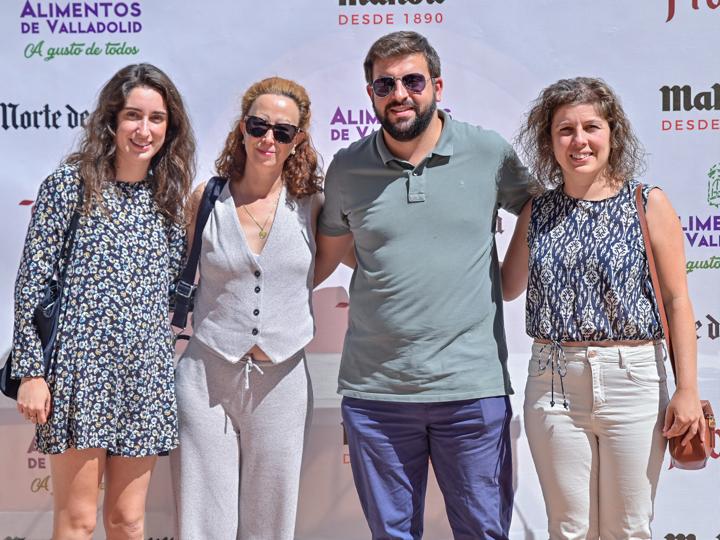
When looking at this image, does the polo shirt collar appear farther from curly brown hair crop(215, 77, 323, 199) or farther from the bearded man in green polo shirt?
curly brown hair crop(215, 77, 323, 199)

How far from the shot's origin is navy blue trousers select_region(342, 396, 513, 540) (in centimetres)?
281

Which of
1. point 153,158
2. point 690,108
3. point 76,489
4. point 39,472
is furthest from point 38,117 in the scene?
point 690,108

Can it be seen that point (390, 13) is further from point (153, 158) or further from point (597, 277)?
point (597, 277)

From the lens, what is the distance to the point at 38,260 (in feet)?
8.70

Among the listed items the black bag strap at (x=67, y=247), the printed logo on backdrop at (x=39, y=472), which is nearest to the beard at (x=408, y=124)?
the black bag strap at (x=67, y=247)

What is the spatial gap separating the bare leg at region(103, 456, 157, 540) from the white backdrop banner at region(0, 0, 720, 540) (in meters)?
0.92

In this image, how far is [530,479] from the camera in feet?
12.2

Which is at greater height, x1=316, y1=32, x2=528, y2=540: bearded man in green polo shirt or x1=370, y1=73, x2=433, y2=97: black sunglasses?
x1=370, y1=73, x2=433, y2=97: black sunglasses

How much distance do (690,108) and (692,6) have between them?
429 millimetres

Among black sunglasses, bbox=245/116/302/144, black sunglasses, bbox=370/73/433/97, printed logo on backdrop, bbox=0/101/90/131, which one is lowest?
black sunglasses, bbox=245/116/302/144

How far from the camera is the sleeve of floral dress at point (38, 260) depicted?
8.63ft

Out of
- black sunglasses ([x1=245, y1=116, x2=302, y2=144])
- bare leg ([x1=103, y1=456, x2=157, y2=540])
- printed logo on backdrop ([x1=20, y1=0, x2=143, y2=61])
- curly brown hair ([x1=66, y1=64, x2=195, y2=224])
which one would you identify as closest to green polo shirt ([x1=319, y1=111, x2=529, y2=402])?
black sunglasses ([x1=245, y1=116, x2=302, y2=144])

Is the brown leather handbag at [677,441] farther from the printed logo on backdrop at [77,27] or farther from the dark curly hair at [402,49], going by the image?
the printed logo on backdrop at [77,27]

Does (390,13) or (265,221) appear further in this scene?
(390,13)
